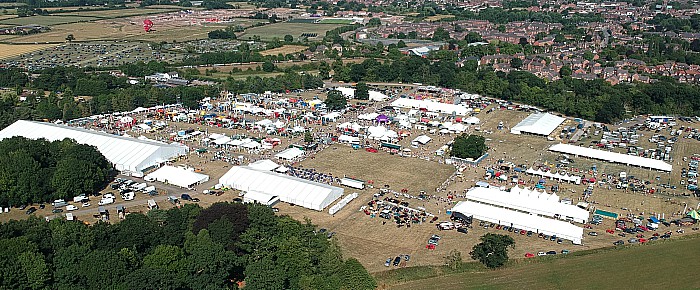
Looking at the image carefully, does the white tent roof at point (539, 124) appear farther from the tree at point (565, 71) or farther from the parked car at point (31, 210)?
the parked car at point (31, 210)

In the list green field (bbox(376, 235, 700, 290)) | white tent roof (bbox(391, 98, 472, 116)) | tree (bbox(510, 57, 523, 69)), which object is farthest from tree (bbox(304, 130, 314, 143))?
tree (bbox(510, 57, 523, 69))

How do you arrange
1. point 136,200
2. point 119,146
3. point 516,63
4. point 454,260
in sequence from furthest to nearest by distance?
point 516,63 → point 119,146 → point 136,200 → point 454,260

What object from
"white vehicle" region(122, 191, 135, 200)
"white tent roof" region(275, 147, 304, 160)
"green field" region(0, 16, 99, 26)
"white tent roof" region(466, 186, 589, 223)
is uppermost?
"green field" region(0, 16, 99, 26)

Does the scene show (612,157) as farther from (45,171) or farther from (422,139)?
(45,171)

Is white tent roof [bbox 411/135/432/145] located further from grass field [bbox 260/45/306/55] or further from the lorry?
grass field [bbox 260/45/306/55]

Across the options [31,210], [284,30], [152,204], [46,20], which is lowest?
[152,204]

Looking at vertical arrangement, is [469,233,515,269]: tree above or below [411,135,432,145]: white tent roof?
below

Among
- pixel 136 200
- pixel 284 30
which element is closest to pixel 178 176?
pixel 136 200

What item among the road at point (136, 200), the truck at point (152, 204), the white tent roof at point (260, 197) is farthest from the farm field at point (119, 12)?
the white tent roof at point (260, 197)
